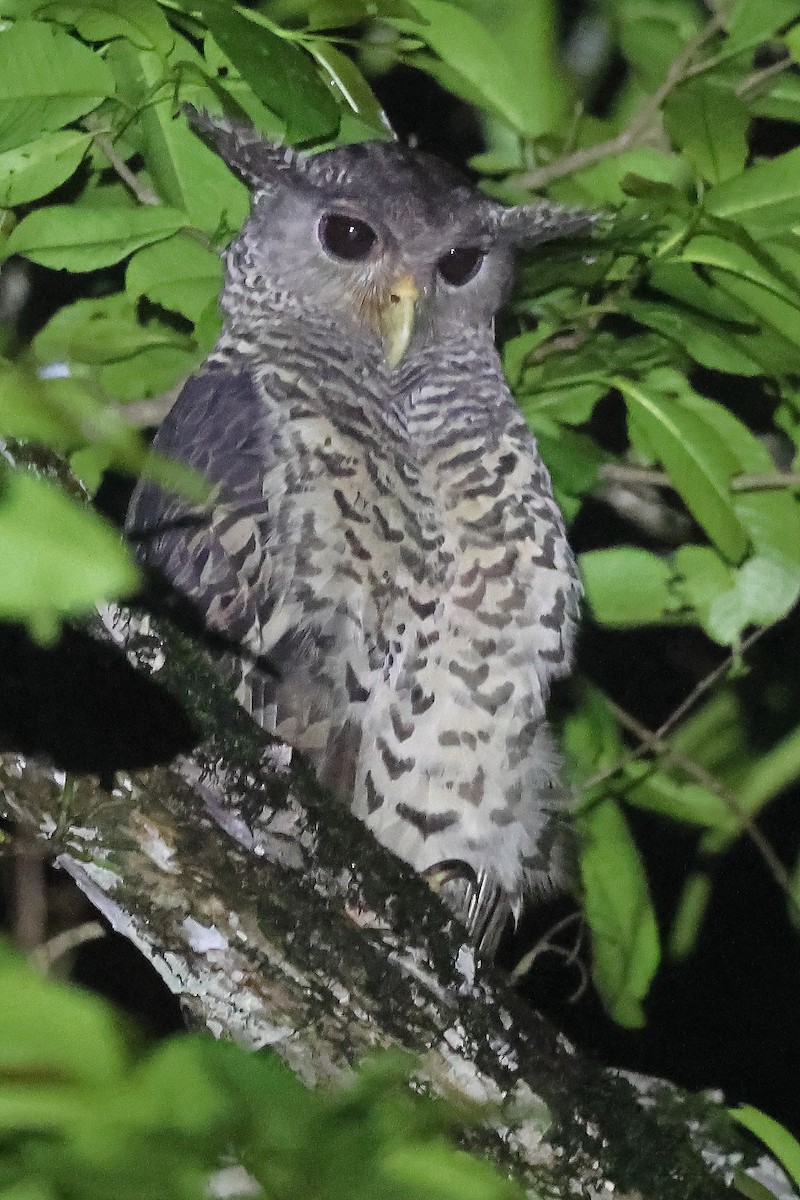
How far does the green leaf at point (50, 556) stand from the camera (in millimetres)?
202

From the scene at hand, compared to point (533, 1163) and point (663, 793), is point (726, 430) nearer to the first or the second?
point (663, 793)

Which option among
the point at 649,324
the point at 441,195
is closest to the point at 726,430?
the point at 649,324

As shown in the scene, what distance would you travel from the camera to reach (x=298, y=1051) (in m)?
0.59

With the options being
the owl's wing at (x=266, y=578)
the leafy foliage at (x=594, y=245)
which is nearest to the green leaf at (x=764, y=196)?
the leafy foliage at (x=594, y=245)

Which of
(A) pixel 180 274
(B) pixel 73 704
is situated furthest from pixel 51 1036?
(A) pixel 180 274

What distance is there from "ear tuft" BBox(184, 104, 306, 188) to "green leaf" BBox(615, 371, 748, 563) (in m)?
0.32

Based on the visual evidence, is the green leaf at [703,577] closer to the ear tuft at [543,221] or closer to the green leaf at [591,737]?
the green leaf at [591,737]

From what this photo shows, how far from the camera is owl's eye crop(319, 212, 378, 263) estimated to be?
3.17ft

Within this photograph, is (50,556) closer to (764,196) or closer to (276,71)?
(276,71)

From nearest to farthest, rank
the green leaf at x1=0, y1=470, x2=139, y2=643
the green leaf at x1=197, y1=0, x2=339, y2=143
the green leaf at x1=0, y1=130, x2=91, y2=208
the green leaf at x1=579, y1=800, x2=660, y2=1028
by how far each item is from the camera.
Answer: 1. the green leaf at x1=0, y1=470, x2=139, y2=643
2. the green leaf at x1=197, y1=0, x2=339, y2=143
3. the green leaf at x1=0, y1=130, x2=91, y2=208
4. the green leaf at x1=579, y1=800, x2=660, y2=1028

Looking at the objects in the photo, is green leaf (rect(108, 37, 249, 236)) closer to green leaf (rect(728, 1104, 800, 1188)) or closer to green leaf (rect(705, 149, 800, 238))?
green leaf (rect(705, 149, 800, 238))

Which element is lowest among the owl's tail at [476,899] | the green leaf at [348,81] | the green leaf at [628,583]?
the owl's tail at [476,899]

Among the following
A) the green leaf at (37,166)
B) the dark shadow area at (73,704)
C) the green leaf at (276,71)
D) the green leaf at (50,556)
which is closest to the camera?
the green leaf at (50,556)

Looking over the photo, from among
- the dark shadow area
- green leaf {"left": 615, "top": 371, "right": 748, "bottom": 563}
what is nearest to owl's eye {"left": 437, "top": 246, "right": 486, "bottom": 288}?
green leaf {"left": 615, "top": 371, "right": 748, "bottom": 563}
